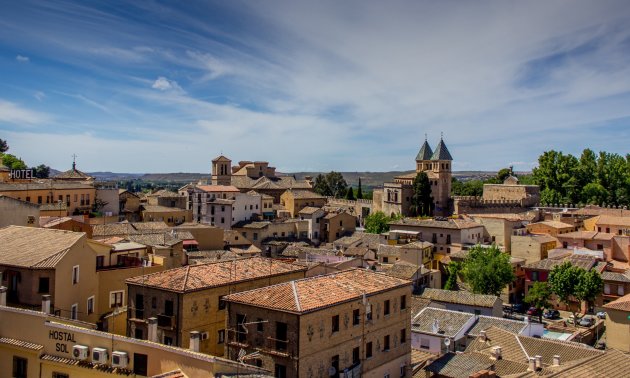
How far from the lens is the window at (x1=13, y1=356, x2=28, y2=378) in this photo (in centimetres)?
1585

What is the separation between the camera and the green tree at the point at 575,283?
132 feet

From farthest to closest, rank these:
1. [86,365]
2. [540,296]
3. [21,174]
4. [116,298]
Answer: [21,174] → [540,296] → [116,298] → [86,365]

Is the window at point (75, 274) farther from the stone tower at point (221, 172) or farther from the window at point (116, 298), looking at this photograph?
the stone tower at point (221, 172)

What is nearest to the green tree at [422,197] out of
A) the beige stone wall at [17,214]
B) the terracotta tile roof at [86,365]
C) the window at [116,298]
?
the beige stone wall at [17,214]

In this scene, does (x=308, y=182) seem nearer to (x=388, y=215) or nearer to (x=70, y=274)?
(x=388, y=215)

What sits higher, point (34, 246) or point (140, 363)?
point (34, 246)

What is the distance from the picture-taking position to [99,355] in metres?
14.8

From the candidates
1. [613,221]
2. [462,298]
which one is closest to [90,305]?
[462,298]

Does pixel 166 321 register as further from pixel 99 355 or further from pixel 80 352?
pixel 99 355

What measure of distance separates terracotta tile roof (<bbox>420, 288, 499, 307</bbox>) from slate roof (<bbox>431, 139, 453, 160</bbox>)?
41699 millimetres

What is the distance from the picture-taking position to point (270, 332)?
62.3 feet

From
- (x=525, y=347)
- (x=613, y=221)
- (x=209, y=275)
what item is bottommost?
(x=525, y=347)

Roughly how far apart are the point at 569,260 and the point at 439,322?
62.1 ft

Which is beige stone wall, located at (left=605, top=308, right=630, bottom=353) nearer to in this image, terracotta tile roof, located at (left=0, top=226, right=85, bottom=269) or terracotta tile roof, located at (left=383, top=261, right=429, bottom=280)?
terracotta tile roof, located at (left=383, top=261, right=429, bottom=280)
